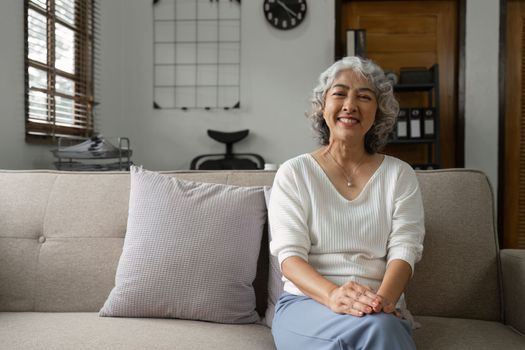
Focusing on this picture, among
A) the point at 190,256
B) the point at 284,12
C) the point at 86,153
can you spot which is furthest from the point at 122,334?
the point at 284,12

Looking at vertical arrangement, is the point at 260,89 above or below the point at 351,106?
above

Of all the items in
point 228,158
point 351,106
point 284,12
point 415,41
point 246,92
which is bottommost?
point 228,158

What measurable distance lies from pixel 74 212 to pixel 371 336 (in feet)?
3.41

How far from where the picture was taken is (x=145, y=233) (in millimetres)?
1539

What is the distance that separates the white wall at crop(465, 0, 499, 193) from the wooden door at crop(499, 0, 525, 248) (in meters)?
0.10

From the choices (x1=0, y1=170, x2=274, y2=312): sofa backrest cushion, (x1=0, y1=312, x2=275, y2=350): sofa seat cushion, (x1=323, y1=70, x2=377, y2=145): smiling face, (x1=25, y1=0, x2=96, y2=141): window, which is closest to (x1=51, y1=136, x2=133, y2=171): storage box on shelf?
(x1=25, y1=0, x2=96, y2=141): window

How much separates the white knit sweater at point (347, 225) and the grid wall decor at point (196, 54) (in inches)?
107

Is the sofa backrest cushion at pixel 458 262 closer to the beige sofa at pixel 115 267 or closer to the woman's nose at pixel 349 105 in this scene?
the beige sofa at pixel 115 267

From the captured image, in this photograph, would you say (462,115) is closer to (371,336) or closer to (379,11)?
(379,11)

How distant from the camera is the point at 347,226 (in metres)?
1.41

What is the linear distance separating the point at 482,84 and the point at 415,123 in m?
0.70

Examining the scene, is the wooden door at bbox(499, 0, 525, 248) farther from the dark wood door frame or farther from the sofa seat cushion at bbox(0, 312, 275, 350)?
the sofa seat cushion at bbox(0, 312, 275, 350)

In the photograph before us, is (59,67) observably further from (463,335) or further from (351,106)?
(463,335)

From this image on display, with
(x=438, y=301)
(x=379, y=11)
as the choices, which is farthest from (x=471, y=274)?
(x=379, y=11)
